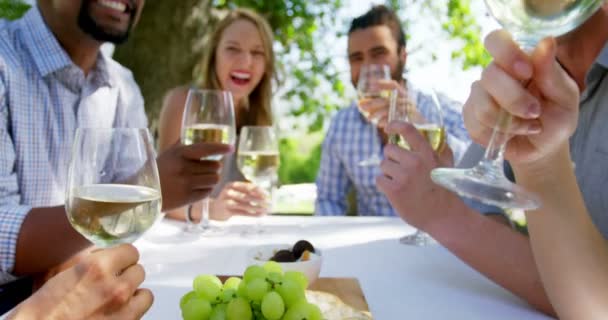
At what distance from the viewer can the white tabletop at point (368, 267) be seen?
117 centimetres

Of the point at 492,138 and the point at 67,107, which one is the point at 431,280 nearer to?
the point at 492,138

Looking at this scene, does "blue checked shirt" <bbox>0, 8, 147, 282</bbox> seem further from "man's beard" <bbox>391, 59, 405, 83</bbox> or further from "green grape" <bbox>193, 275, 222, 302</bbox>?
"man's beard" <bbox>391, 59, 405, 83</bbox>

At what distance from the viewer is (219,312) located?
34.3 inches

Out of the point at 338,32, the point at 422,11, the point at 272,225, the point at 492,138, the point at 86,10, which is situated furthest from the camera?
the point at 422,11

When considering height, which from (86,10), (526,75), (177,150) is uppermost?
(86,10)

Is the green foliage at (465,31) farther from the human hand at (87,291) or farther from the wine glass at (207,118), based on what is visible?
the human hand at (87,291)

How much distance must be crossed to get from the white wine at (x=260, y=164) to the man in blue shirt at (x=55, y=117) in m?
0.40

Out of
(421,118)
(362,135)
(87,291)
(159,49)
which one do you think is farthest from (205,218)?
(159,49)

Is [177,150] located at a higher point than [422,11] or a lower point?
lower

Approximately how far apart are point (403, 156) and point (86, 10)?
1648 mm

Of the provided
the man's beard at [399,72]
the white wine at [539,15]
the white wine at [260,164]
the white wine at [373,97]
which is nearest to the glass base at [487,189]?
the white wine at [539,15]

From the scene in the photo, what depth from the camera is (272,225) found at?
83.1 inches

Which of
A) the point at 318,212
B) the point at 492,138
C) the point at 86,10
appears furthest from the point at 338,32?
the point at 492,138

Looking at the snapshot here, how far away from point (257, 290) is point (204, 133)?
1042 mm
